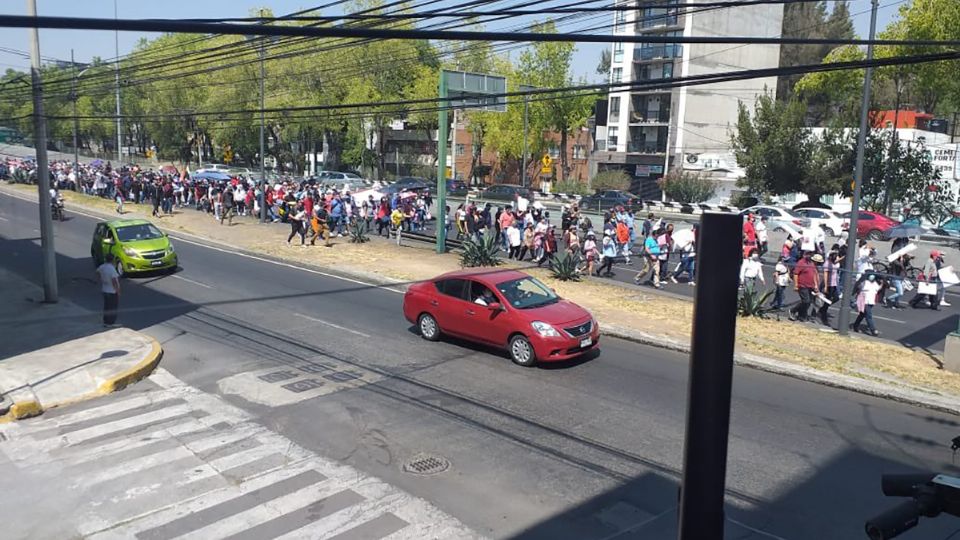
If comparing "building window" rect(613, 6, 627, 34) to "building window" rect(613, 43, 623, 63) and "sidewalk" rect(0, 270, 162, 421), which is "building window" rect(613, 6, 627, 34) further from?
"sidewalk" rect(0, 270, 162, 421)

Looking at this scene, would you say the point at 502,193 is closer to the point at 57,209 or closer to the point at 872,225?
the point at 872,225

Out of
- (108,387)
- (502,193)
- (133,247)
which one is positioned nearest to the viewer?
(108,387)

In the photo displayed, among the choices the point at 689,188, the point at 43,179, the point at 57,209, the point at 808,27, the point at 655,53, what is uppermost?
the point at 808,27

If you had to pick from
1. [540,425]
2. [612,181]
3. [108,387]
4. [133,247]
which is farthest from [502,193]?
[540,425]

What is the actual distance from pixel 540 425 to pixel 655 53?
5899 centimetres

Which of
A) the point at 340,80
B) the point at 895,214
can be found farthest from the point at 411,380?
the point at 340,80

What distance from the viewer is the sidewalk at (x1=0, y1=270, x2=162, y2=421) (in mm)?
11703

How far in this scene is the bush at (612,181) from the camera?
5922cm

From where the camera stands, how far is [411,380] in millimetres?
12531

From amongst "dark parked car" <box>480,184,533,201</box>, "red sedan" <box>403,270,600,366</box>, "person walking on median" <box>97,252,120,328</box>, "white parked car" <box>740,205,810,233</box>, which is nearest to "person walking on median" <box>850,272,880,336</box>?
"red sedan" <box>403,270,600,366</box>

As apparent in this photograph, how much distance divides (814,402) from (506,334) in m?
5.10

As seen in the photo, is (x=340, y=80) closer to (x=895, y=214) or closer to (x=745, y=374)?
(x=895, y=214)

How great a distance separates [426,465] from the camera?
359 inches

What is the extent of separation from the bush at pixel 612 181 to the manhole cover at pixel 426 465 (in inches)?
2009
